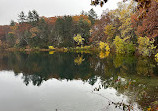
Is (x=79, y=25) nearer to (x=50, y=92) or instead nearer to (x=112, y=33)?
(x=112, y=33)

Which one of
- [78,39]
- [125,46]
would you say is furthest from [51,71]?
[78,39]

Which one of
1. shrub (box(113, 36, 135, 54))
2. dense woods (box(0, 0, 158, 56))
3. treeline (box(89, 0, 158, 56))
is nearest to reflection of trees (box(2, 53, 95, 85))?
treeline (box(89, 0, 158, 56))

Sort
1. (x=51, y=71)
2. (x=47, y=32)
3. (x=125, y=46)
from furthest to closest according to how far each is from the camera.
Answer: (x=47, y=32) → (x=125, y=46) → (x=51, y=71)

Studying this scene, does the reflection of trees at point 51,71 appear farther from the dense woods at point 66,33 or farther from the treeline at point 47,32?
the treeline at point 47,32

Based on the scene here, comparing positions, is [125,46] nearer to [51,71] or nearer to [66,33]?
[51,71]

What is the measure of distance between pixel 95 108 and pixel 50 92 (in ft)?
14.2

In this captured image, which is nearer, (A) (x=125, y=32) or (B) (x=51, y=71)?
(B) (x=51, y=71)

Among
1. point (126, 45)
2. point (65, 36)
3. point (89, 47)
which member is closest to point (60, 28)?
point (65, 36)

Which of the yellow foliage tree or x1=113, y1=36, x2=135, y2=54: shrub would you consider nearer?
x1=113, y1=36, x2=135, y2=54: shrub

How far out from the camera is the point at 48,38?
60.8 m

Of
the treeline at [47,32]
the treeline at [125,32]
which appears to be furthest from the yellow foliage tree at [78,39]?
the treeline at [125,32]

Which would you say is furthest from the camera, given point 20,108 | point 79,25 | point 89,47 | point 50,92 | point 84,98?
point 79,25

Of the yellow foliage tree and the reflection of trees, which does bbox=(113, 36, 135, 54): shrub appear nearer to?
the reflection of trees

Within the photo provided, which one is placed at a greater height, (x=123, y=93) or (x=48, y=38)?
(x=48, y=38)
